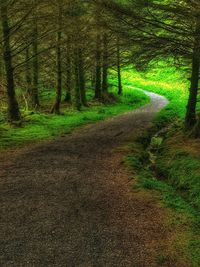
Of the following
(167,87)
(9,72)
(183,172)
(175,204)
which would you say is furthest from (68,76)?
(167,87)

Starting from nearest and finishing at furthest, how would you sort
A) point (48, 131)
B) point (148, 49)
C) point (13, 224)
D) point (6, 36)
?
point (13, 224) → point (148, 49) → point (6, 36) → point (48, 131)

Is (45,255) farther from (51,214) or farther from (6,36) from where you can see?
(6,36)

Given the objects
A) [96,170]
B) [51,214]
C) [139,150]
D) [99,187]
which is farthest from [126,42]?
[51,214]

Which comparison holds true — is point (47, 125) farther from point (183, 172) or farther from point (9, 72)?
point (183, 172)

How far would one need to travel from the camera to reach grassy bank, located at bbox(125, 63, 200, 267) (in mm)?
8219

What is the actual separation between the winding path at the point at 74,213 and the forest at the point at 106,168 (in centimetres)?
2

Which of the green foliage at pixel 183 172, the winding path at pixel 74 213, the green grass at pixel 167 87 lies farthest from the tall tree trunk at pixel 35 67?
the green foliage at pixel 183 172

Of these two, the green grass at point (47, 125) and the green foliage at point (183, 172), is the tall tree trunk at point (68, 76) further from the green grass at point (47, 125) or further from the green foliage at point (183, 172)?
the green foliage at point (183, 172)

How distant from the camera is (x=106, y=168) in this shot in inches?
508

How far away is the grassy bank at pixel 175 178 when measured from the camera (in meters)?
8.22

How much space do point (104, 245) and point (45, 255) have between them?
1.21m

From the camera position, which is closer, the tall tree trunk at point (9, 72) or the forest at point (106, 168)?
the forest at point (106, 168)

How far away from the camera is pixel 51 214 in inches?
361

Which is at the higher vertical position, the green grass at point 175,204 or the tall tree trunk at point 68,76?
the tall tree trunk at point 68,76
